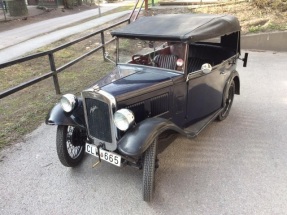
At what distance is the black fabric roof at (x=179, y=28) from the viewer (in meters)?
3.51

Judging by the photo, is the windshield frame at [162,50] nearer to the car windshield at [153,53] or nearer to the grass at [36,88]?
the car windshield at [153,53]

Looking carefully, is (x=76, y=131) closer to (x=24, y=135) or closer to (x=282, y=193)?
(x=24, y=135)

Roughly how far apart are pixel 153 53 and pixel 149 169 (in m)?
1.72

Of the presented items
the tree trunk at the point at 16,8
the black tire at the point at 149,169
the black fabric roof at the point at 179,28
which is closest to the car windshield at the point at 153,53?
the black fabric roof at the point at 179,28

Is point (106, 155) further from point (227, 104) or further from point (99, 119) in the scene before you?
point (227, 104)

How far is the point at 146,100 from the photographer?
3365 mm

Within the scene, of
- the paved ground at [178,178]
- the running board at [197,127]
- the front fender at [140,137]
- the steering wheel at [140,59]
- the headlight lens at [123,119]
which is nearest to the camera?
the front fender at [140,137]

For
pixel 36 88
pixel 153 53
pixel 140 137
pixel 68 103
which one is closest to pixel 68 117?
pixel 68 103

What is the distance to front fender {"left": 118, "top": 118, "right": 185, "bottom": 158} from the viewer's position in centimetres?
278

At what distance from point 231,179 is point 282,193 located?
22.3 inches

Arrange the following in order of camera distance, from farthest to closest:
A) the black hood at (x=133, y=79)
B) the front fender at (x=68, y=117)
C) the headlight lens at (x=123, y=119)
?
the front fender at (x=68, y=117) → the black hood at (x=133, y=79) → the headlight lens at (x=123, y=119)

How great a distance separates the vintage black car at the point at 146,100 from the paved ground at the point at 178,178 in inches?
11.8

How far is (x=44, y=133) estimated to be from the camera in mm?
4719

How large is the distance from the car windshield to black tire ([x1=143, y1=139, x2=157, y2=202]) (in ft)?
3.93
